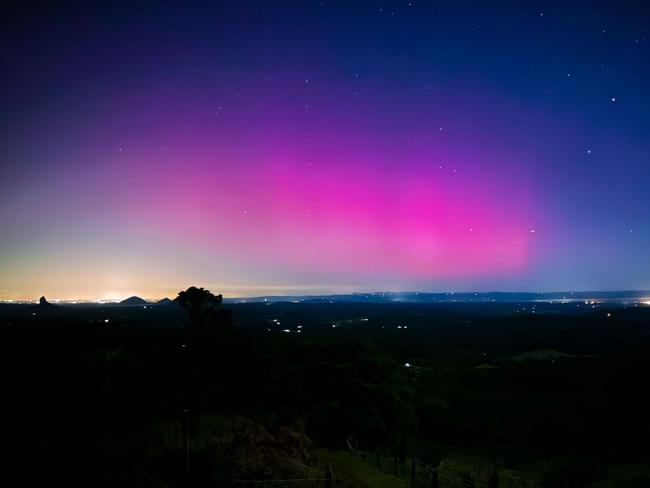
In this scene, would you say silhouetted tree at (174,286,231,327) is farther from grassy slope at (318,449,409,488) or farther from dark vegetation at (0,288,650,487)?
grassy slope at (318,449,409,488)

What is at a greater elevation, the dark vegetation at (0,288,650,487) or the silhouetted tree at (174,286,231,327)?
the silhouetted tree at (174,286,231,327)

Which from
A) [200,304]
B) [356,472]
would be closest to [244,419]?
[356,472]

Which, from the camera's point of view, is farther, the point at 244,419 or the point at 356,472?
the point at 244,419

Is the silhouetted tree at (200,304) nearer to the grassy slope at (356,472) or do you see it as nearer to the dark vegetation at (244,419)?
the dark vegetation at (244,419)

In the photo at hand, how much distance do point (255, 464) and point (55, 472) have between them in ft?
16.9

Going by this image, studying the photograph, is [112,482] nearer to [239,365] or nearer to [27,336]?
[239,365]

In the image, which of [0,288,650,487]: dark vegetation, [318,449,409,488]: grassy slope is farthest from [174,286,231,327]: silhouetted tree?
[318,449,409,488]: grassy slope

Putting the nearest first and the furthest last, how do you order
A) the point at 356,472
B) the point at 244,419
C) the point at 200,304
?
the point at 200,304 < the point at 356,472 < the point at 244,419

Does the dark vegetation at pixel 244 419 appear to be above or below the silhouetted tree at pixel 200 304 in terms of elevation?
below

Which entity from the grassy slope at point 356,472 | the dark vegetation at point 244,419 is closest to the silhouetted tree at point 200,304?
the dark vegetation at point 244,419

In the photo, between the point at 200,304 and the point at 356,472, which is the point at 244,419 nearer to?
the point at 356,472

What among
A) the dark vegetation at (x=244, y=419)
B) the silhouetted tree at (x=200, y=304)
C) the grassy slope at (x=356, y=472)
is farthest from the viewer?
the silhouetted tree at (x=200, y=304)

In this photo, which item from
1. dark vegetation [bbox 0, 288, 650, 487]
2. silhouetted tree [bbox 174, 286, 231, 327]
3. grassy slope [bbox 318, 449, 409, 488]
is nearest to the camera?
dark vegetation [bbox 0, 288, 650, 487]

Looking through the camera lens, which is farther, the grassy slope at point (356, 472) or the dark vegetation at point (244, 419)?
the grassy slope at point (356, 472)
